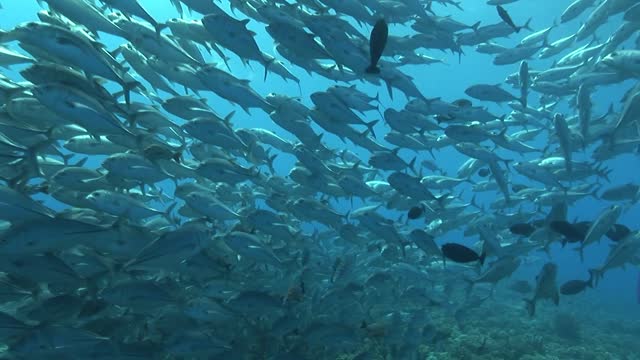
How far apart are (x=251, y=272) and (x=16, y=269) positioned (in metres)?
4.20

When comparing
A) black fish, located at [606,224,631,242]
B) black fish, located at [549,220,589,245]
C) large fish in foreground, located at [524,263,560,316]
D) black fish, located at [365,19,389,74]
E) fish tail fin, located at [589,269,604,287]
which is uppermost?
black fish, located at [365,19,389,74]

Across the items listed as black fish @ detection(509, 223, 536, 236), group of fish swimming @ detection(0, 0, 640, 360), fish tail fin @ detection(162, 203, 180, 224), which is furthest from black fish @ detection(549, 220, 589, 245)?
fish tail fin @ detection(162, 203, 180, 224)

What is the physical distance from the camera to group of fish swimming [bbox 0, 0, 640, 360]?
14.9 ft

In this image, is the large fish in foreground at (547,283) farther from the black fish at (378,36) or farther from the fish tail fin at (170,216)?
the fish tail fin at (170,216)

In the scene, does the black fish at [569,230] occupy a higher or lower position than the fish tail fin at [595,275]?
higher

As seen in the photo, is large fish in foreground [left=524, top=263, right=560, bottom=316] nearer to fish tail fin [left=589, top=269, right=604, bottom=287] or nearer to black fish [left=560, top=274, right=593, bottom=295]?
fish tail fin [left=589, top=269, right=604, bottom=287]

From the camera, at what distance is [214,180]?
6.66 metres

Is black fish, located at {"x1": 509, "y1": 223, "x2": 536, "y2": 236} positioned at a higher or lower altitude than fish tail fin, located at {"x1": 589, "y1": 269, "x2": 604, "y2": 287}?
higher

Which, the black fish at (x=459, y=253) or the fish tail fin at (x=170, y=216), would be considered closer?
the black fish at (x=459, y=253)

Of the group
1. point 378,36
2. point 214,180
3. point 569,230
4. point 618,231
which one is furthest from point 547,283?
point 214,180

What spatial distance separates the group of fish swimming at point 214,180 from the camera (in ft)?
14.9

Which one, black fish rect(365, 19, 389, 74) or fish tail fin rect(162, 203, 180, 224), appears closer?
black fish rect(365, 19, 389, 74)

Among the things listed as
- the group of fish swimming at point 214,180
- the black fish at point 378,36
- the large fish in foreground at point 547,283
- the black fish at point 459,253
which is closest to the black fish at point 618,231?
the group of fish swimming at point 214,180

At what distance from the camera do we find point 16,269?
4629mm
